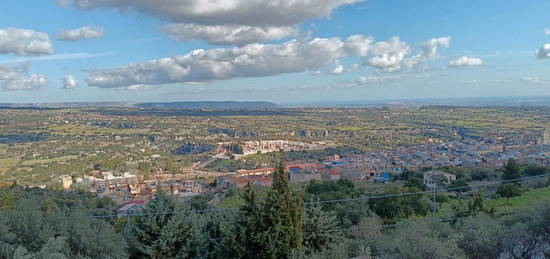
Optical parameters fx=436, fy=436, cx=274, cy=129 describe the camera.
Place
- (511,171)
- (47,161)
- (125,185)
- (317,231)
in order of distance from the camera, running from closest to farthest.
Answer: (317,231) → (511,171) → (125,185) → (47,161)

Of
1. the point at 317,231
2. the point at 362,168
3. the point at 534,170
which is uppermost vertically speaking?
the point at 317,231

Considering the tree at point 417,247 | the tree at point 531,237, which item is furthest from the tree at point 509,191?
the tree at point 417,247

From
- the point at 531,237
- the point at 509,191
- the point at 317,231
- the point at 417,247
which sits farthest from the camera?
the point at 509,191

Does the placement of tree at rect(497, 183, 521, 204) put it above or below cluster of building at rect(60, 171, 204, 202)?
above

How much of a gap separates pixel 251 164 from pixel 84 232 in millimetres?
35007

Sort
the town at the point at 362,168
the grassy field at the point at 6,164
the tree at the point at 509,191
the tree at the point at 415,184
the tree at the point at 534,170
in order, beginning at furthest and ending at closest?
the grassy field at the point at 6,164, the town at the point at 362,168, the tree at the point at 415,184, the tree at the point at 534,170, the tree at the point at 509,191

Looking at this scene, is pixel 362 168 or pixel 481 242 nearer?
pixel 481 242

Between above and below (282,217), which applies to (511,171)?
below

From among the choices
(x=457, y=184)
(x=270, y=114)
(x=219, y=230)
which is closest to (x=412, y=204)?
(x=457, y=184)

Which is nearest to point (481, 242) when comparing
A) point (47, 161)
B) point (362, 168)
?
point (362, 168)

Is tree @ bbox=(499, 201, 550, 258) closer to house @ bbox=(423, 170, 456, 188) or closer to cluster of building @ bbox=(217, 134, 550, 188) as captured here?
house @ bbox=(423, 170, 456, 188)

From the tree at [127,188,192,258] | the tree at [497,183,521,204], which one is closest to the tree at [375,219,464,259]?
the tree at [127,188,192,258]

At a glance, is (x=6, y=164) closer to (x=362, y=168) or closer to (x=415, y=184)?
(x=362, y=168)

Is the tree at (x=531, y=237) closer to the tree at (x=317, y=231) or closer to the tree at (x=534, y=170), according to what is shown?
the tree at (x=317, y=231)
